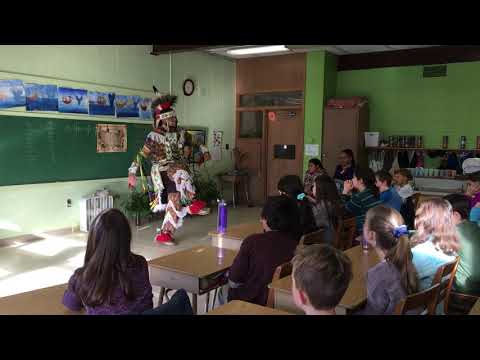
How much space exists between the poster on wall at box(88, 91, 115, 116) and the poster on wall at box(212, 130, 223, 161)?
257 cm

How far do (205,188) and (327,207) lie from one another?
14.5 ft

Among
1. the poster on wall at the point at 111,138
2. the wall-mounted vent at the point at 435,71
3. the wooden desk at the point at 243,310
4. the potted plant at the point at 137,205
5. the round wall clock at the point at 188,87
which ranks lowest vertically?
the potted plant at the point at 137,205

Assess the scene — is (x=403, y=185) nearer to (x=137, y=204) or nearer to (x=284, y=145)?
(x=284, y=145)

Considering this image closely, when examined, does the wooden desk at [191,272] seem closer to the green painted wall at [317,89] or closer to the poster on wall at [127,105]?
the poster on wall at [127,105]

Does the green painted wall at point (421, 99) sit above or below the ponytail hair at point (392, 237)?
above

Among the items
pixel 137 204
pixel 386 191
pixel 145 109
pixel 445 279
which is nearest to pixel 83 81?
pixel 145 109

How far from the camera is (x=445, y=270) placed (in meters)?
2.35

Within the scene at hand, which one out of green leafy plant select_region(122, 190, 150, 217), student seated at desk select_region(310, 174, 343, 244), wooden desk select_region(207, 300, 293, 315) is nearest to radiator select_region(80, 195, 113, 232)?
green leafy plant select_region(122, 190, 150, 217)

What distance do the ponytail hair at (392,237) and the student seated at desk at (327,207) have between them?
1364 mm

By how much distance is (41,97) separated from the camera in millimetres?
5613

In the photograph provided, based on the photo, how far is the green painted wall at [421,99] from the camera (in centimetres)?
720

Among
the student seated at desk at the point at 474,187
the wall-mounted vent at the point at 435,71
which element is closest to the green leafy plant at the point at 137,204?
the student seated at desk at the point at 474,187
